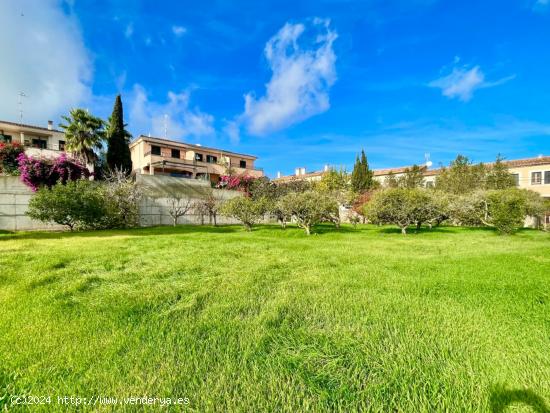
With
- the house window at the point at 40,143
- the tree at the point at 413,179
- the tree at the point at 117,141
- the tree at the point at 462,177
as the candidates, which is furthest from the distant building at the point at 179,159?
the tree at the point at 462,177

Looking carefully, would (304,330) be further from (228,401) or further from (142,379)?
(142,379)

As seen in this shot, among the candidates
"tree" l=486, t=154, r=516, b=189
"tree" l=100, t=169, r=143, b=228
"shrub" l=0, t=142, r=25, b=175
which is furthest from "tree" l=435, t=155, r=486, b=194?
"shrub" l=0, t=142, r=25, b=175

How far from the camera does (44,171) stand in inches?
521

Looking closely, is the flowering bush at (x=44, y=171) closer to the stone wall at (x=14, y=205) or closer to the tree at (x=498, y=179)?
the stone wall at (x=14, y=205)

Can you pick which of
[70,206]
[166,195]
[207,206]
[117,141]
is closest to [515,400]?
[70,206]

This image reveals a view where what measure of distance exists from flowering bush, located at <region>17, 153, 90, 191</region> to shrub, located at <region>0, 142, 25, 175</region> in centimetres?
273

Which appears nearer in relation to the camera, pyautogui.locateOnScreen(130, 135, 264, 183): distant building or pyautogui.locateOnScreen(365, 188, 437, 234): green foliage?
pyautogui.locateOnScreen(365, 188, 437, 234): green foliage

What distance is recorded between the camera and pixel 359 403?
163 centimetres

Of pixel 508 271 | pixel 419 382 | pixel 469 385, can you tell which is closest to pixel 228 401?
pixel 419 382

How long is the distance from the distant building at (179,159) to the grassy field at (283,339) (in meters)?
24.0

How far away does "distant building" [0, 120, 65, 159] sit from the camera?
2485 cm

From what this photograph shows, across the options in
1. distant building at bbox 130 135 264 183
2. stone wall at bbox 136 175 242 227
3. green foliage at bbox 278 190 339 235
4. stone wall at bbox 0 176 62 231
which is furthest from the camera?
distant building at bbox 130 135 264 183

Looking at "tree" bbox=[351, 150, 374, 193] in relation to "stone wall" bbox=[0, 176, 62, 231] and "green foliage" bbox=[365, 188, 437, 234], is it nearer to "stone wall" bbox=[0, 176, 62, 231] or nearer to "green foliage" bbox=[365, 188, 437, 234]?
"green foliage" bbox=[365, 188, 437, 234]

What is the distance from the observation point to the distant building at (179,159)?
28.8m
